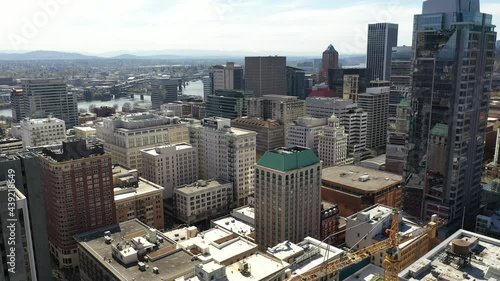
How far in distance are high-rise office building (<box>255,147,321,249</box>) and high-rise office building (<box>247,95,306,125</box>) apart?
77.3 m

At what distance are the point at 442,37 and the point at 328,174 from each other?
3533cm

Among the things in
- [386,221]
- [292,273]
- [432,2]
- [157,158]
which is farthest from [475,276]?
[157,158]

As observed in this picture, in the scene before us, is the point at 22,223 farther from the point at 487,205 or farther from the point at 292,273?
the point at 487,205

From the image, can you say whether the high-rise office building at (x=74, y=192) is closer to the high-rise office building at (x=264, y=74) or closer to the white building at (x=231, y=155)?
the white building at (x=231, y=155)

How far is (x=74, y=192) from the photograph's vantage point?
212 ft

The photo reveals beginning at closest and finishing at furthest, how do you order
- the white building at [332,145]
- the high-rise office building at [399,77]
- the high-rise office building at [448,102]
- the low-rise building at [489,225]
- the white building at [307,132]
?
the high-rise office building at [448,102] → the low-rise building at [489,225] → the white building at [332,145] → the white building at [307,132] → the high-rise office building at [399,77]

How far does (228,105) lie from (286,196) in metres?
101

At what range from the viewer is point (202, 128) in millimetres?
99938

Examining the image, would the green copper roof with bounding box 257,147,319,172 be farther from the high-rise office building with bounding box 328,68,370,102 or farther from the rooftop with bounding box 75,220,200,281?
the high-rise office building with bounding box 328,68,370,102

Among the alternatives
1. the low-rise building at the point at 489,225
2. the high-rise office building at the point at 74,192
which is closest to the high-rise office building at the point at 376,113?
the low-rise building at the point at 489,225

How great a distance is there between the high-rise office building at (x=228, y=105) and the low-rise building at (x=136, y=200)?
80.6 m

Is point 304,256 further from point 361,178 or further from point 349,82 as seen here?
point 349,82

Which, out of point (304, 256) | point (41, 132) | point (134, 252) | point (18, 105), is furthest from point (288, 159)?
point (18, 105)

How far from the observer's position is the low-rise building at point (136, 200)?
73.2 metres
